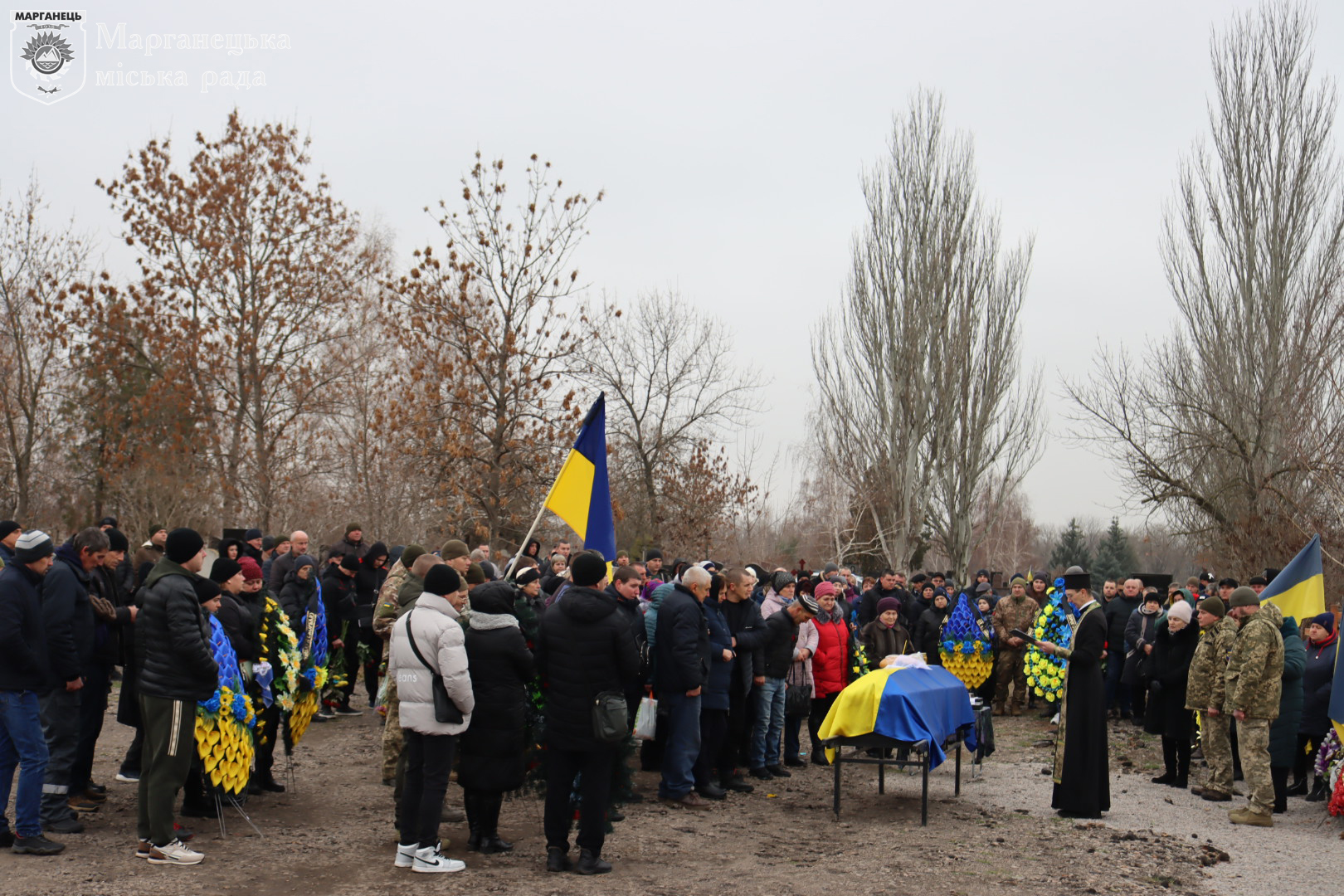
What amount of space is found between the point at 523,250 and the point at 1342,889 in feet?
54.9

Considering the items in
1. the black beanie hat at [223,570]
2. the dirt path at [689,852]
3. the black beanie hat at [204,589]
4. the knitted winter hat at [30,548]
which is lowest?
the dirt path at [689,852]

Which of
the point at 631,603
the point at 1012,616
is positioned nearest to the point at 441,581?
the point at 631,603

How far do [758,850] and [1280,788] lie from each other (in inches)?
207

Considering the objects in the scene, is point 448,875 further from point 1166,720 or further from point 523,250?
point 523,250

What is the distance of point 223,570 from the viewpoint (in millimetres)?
7648

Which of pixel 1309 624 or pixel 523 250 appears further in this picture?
pixel 523 250

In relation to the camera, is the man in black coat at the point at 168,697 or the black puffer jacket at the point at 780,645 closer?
the man in black coat at the point at 168,697

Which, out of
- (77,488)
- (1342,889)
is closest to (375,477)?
(77,488)

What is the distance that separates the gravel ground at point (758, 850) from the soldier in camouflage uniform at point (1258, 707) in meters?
0.31

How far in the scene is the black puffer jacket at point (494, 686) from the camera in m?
6.82

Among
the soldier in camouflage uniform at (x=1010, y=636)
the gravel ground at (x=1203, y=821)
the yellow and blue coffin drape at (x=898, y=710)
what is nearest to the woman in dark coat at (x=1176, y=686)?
the gravel ground at (x=1203, y=821)

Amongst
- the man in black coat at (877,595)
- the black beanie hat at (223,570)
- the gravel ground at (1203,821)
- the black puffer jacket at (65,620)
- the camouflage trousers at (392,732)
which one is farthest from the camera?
the man in black coat at (877,595)

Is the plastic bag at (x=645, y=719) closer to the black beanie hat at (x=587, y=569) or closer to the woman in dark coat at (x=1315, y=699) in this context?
the black beanie hat at (x=587, y=569)

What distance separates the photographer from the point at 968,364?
3050 centimetres
